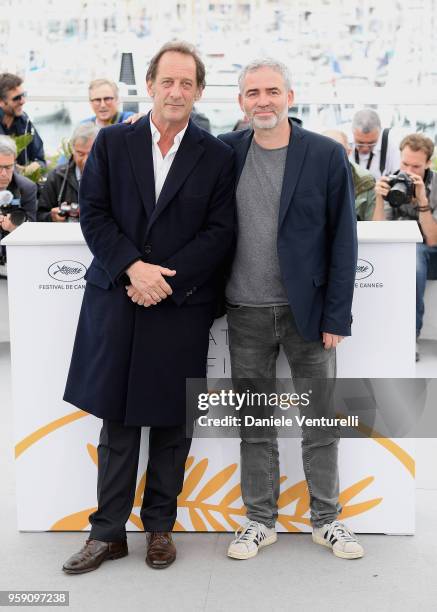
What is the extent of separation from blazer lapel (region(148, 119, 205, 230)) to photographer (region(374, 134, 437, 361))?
2.26 metres

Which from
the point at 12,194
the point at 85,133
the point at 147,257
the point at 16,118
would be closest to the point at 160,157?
the point at 147,257

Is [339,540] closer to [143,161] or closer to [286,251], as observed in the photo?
[286,251]

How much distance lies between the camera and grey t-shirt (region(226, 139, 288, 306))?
9.28ft

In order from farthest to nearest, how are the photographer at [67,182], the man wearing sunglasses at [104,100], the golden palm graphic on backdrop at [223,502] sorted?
the man wearing sunglasses at [104,100] < the photographer at [67,182] < the golden palm graphic on backdrop at [223,502]

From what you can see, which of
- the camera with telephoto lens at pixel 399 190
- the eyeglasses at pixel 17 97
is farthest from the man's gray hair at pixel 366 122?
the eyeglasses at pixel 17 97

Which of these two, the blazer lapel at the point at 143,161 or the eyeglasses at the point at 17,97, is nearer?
the blazer lapel at the point at 143,161

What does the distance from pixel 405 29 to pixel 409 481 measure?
10.0 m

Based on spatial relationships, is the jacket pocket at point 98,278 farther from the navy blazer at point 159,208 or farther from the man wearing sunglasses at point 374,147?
the man wearing sunglasses at point 374,147

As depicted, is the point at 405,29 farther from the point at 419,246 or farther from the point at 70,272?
the point at 70,272

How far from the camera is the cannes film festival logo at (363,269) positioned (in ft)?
9.96

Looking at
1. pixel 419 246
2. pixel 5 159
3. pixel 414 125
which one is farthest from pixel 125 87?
pixel 419 246

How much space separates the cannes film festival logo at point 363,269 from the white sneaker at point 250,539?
0.87m

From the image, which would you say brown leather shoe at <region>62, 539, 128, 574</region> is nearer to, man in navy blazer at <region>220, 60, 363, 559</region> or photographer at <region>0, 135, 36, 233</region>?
man in navy blazer at <region>220, 60, 363, 559</region>

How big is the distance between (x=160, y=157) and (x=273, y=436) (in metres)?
0.97
